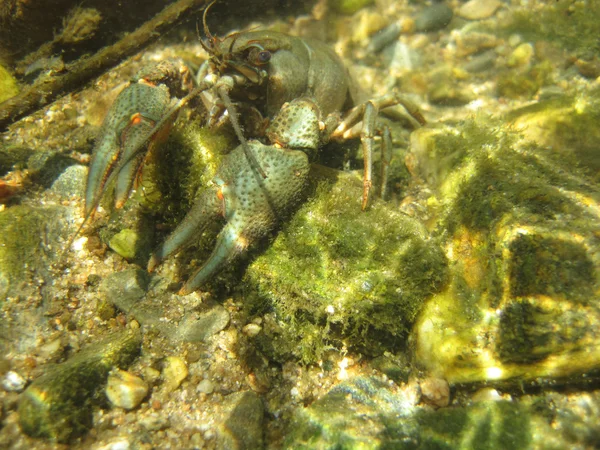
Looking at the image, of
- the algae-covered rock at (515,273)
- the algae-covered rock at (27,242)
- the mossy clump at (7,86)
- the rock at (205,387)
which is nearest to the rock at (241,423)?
the rock at (205,387)

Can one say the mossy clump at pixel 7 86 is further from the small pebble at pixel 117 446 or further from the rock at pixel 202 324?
the small pebble at pixel 117 446

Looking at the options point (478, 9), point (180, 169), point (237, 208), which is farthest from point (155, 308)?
point (478, 9)

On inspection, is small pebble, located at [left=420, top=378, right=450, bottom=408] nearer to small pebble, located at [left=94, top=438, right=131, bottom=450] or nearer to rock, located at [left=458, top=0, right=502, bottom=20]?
small pebble, located at [left=94, top=438, right=131, bottom=450]

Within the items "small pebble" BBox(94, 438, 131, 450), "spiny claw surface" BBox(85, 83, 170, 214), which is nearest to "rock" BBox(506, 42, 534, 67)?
"spiny claw surface" BBox(85, 83, 170, 214)

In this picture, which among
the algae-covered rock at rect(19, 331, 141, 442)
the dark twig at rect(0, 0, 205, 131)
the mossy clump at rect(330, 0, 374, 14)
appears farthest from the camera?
the mossy clump at rect(330, 0, 374, 14)

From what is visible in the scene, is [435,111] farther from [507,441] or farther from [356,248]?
[507,441]
